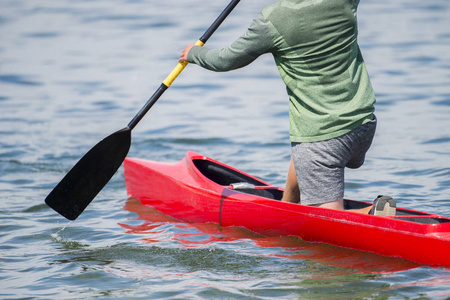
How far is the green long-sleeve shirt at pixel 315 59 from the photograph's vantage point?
154 inches

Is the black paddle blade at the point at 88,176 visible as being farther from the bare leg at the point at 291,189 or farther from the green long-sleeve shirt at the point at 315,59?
the green long-sleeve shirt at the point at 315,59

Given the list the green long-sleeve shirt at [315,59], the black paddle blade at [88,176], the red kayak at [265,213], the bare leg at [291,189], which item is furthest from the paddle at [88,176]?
the green long-sleeve shirt at [315,59]

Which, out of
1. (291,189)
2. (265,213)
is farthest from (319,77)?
(265,213)

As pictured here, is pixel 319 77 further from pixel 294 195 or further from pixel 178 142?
pixel 178 142

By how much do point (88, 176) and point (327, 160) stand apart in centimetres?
201

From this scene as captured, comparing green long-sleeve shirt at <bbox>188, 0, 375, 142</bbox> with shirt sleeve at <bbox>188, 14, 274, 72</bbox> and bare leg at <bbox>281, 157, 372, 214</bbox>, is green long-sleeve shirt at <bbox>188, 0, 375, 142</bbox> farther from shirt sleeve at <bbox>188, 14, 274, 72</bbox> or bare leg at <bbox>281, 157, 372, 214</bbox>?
bare leg at <bbox>281, 157, 372, 214</bbox>

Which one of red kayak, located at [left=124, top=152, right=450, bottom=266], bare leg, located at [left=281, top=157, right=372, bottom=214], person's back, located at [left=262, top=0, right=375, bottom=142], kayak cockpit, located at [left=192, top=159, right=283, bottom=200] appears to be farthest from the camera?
kayak cockpit, located at [left=192, top=159, right=283, bottom=200]

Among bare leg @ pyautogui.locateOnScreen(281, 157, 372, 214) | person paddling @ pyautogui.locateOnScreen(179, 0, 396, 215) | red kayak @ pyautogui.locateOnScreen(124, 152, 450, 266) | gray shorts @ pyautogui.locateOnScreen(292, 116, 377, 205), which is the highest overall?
person paddling @ pyautogui.locateOnScreen(179, 0, 396, 215)

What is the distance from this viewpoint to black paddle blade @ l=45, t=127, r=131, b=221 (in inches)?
205

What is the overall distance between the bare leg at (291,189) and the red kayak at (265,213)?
0.26 ft

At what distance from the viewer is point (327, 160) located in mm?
4176

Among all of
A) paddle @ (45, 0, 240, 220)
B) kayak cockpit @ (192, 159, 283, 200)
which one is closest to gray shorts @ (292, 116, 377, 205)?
kayak cockpit @ (192, 159, 283, 200)

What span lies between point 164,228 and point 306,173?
5.18ft

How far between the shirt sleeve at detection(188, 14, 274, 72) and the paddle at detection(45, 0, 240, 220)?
3.72ft
